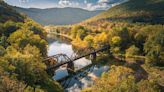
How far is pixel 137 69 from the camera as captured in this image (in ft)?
419

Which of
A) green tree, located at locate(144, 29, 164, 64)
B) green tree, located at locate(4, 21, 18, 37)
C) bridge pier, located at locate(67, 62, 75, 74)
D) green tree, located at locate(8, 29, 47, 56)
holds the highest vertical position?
green tree, located at locate(4, 21, 18, 37)

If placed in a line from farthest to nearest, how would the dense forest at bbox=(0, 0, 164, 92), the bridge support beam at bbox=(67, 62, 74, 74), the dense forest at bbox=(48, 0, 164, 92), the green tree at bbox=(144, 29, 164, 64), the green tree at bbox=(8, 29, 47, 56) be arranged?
1. the green tree at bbox=(144, 29, 164, 64)
2. the bridge support beam at bbox=(67, 62, 74, 74)
3. the green tree at bbox=(8, 29, 47, 56)
4. the dense forest at bbox=(48, 0, 164, 92)
5. the dense forest at bbox=(0, 0, 164, 92)

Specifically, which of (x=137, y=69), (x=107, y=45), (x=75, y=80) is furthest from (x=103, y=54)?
(x=75, y=80)

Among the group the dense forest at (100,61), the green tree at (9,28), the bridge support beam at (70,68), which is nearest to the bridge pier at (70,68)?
the bridge support beam at (70,68)

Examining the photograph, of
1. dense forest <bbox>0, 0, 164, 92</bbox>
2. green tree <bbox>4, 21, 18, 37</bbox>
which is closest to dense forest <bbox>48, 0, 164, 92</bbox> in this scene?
dense forest <bbox>0, 0, 164, 92</bbox>

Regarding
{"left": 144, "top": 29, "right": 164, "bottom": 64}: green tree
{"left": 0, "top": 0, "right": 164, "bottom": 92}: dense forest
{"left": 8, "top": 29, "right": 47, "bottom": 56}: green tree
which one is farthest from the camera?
{"left": 144, "top": 29, "right": 164, "bottom": 64}: green tree

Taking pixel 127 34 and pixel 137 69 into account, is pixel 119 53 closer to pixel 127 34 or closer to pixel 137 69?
pixel 127 34

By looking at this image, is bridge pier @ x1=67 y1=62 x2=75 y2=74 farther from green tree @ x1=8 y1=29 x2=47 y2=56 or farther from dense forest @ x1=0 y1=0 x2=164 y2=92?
green tree @ x1=8 y1=29 x2=47 y2=56

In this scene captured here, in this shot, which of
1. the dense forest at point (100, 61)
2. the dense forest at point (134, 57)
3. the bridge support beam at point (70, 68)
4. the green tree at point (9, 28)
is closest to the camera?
the dense forest at point (100, 61)

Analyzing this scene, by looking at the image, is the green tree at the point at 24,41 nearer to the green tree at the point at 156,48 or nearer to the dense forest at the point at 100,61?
the dense forest at the point at 100,61

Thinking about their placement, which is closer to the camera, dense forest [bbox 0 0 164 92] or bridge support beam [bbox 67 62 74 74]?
dense forest [bbox 0 0 164 92]

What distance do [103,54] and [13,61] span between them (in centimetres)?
8961

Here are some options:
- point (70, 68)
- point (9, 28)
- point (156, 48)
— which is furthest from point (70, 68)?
point (156, 48)

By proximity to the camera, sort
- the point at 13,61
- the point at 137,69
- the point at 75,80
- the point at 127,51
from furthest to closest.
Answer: the point at 127,51 → the point at 137,69 → the point at 75,80 → the point at 13,61
